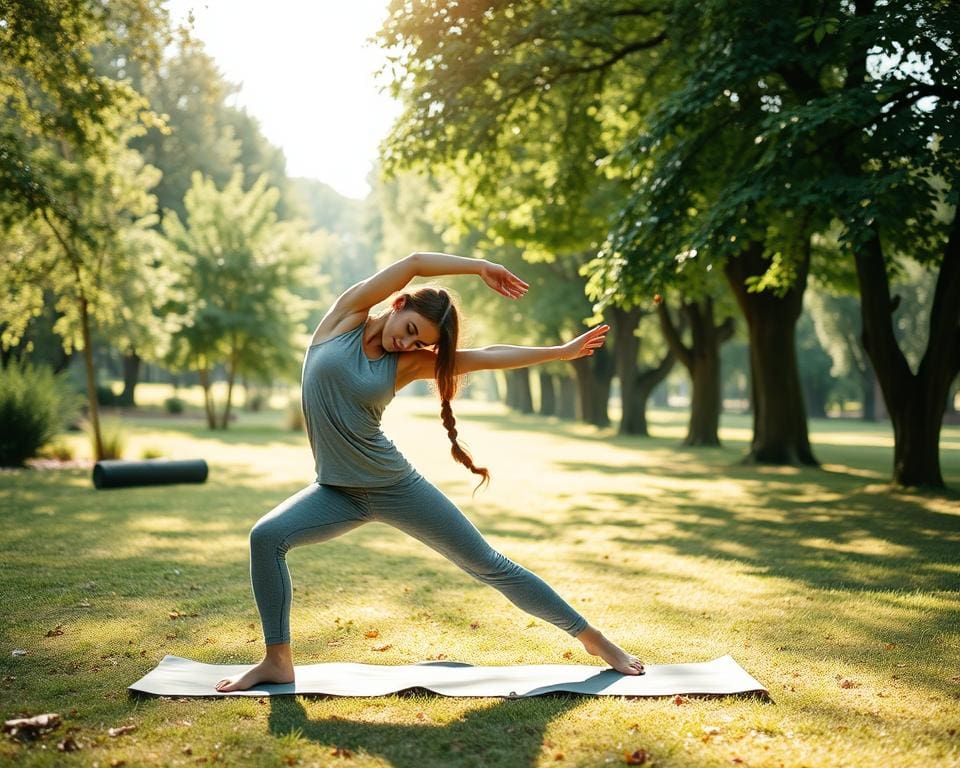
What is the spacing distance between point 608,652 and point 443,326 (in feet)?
7.14

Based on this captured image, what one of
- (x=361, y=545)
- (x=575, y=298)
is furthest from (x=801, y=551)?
(x=575, y=298)

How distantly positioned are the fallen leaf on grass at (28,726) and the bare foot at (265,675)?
0.87 meters

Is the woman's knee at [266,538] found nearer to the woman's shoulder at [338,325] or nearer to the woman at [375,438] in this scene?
the woman at [375,438]

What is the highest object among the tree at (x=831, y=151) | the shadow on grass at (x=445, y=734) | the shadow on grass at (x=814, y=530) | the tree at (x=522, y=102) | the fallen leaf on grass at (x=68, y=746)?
the tree at (x=522, y=102)

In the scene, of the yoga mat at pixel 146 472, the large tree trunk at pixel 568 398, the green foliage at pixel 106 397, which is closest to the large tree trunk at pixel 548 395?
the large tree trunk at pixel 568 398

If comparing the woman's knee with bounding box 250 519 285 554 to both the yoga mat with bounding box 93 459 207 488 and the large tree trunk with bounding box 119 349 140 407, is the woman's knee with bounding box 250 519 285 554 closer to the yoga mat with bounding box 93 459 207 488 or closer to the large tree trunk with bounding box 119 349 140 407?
the yoga mat with bounding box 93 459 207 488

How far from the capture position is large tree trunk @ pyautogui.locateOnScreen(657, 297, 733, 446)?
26062 mm

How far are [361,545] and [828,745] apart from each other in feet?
21.9

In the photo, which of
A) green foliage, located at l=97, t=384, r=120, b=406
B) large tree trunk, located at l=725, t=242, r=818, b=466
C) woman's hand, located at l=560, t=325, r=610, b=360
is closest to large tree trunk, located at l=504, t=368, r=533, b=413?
green foliage, located at l=97, t=384, r=120, b=406

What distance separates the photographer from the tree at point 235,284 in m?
31.9

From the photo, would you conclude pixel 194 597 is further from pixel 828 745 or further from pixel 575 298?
pixel 575 298

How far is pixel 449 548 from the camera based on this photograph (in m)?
4.86

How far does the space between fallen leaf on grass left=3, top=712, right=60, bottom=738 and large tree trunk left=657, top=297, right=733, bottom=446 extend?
74.0 ft

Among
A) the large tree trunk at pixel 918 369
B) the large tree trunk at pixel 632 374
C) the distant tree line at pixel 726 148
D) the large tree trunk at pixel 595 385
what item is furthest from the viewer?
the large tree trunk at pixel 595 385
